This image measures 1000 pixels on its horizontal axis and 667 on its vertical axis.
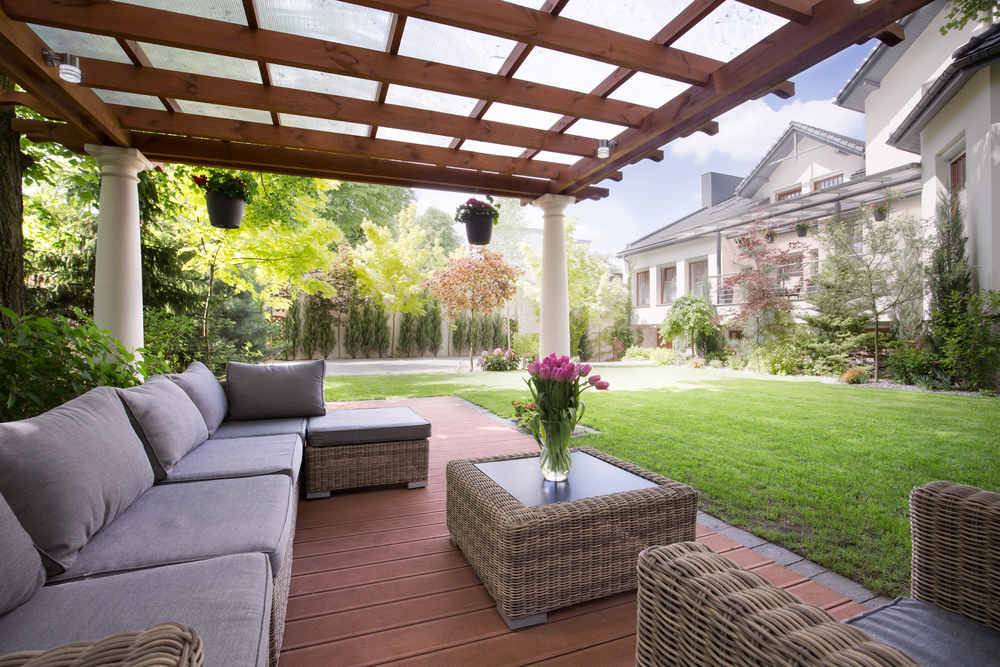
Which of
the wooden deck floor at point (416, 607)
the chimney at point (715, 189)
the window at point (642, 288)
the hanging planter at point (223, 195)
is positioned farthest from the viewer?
the chimney at point (715, 189)

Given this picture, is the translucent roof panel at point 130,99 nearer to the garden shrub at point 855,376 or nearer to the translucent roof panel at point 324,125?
the translucent roof panel at point 324,125

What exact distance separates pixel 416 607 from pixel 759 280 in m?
10.8

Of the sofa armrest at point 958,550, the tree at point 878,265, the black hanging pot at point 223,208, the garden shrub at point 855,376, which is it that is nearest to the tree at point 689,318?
the tree at point 878,265

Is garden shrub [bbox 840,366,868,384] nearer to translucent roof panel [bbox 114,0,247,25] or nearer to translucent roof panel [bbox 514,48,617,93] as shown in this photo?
translucent roof panel [bbox 514,48,617,93]

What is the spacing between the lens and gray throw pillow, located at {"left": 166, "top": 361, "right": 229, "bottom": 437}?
2869mm

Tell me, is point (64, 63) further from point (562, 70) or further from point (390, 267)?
point (390, 267)

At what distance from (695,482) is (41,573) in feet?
10.6

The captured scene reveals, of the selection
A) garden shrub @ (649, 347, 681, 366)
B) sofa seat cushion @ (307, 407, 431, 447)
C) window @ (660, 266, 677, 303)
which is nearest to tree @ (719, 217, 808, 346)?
garden shrub @ (649, 347, 681, 366)

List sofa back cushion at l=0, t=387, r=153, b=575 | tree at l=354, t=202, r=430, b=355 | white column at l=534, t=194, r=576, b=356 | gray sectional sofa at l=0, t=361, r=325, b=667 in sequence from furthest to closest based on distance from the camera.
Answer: tree at l=354, t=202, r=430, b=355
white column at l=534, t=194, r=576, b=356
sofa back cushion at l=0, t=387, r=153, b=575
gray sectional sofa at l=0, t=361, r=325, b=667

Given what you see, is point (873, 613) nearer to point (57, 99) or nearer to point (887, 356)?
point (57, 99)

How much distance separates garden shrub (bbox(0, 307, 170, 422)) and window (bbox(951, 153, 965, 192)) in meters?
10.8

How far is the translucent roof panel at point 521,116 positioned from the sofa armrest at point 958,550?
3.01 metres

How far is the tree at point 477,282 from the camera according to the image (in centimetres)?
1094

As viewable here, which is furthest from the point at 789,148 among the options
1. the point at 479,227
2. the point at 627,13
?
the point at 627,13
